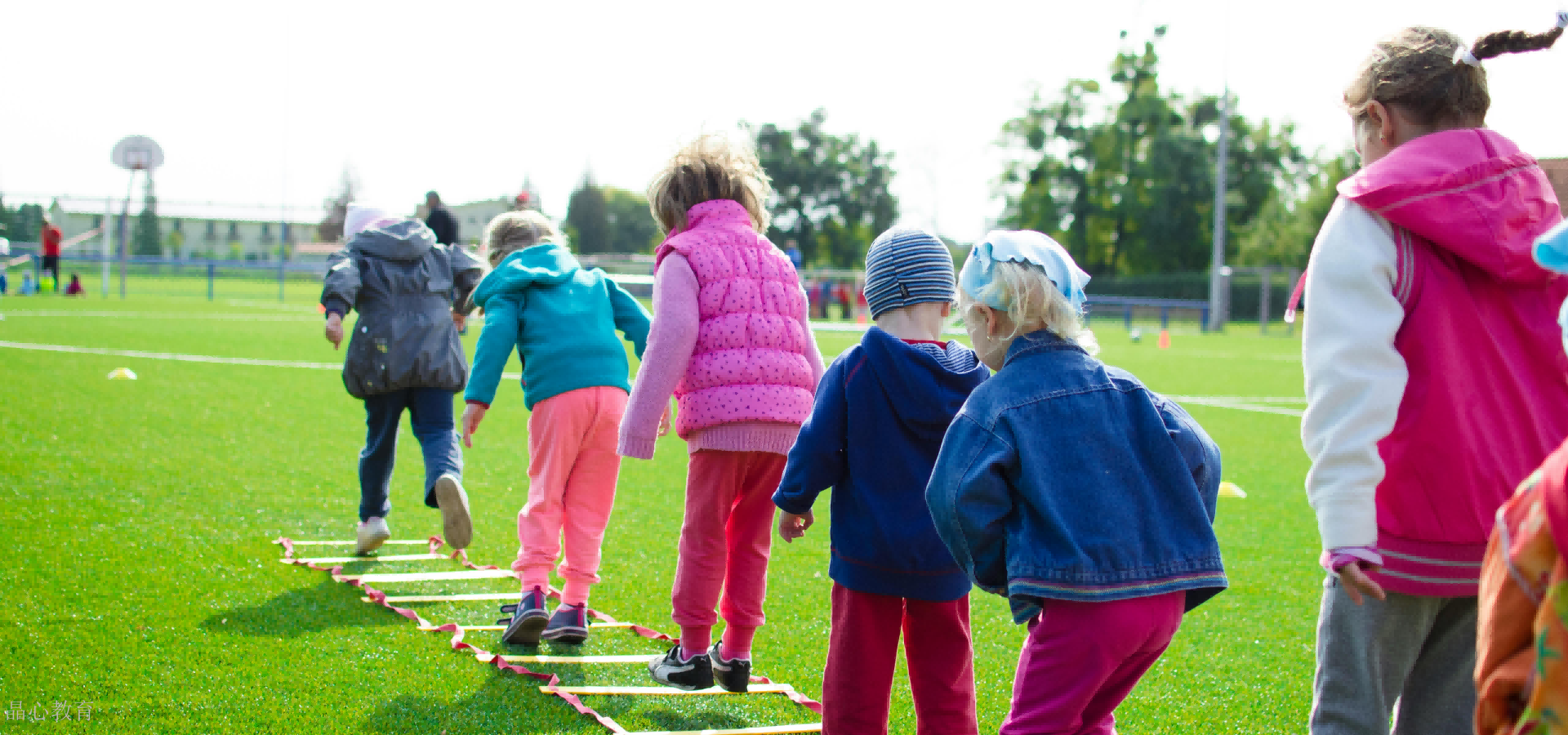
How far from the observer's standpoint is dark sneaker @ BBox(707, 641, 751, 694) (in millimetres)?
3678

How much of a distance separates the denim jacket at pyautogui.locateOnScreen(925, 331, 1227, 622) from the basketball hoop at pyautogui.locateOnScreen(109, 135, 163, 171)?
1347 inches

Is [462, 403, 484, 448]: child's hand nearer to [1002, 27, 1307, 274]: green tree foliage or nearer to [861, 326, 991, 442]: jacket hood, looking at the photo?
[861, 326, 991, 442]: jacket hood

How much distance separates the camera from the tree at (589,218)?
91312mm

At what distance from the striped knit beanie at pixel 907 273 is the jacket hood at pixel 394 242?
2992 mm

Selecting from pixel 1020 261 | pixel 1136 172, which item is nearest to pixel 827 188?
pixel 1136 172

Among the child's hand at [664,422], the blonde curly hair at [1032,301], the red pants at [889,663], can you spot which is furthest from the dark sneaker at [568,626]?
the blonde curly hair at [1032,301]

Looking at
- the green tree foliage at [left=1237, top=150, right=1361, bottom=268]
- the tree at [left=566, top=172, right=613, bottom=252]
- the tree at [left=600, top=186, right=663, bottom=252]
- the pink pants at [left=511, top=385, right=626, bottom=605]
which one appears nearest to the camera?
the pink pants at [left=511, top=385, right=626, bottom=605]

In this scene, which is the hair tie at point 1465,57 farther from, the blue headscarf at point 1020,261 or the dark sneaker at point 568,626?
the dark sneaker at point 568,626

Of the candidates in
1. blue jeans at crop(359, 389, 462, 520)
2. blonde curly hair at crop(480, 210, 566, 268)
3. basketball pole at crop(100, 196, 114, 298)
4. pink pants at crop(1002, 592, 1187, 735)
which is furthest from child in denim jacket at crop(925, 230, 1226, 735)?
basketball pole at crop(100, 196, 114, 298)

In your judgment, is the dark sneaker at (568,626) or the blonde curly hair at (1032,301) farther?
the dark sneaker at (568,626)

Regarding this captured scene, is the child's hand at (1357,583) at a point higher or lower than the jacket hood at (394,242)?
lower

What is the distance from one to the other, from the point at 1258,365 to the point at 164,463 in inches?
663

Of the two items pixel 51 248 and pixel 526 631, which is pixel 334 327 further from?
pixel 51 248

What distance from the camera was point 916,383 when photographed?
288 centimetres
